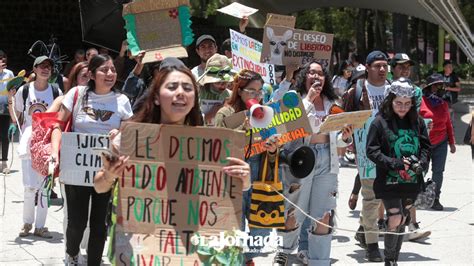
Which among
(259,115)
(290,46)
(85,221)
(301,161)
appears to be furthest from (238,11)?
(259,115)

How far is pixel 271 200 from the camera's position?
21.1ft

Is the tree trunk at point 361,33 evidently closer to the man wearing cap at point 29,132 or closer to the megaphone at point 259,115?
the man wearing cap at point 29,132

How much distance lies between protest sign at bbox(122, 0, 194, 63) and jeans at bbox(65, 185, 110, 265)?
179 centimetres

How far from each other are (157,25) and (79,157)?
173 cm

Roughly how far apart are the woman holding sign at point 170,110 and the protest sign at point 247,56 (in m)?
4.63

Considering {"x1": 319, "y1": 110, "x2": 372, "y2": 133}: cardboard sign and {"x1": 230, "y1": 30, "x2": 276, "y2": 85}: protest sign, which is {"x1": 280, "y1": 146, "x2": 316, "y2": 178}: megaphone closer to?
{"x1": 319, "y1": 110, "x2": 372, "y2": 133}: cardboard sign

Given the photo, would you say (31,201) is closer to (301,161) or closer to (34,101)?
(34,101)

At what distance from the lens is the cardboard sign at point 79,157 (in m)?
6.40

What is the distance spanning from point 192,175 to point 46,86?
5.41m

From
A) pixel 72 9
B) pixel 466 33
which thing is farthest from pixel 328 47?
pixel 72 9

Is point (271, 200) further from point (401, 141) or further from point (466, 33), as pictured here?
point (466, 33)

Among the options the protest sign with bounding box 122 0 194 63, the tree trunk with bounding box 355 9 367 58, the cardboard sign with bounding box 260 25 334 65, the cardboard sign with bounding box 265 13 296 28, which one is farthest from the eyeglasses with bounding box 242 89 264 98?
the tree trunk with bounding box 355 9 367 58

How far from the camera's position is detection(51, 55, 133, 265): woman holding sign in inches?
248

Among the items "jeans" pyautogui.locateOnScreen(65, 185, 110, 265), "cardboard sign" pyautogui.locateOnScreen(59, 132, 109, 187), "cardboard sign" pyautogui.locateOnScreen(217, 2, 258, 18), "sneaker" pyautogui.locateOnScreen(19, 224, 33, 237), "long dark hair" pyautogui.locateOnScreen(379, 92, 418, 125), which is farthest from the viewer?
"cardboard sign" pyautogui.locateOnScreen(217, 2, 258, 18)
